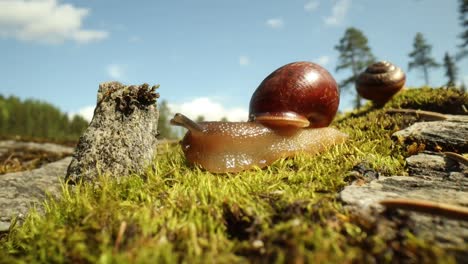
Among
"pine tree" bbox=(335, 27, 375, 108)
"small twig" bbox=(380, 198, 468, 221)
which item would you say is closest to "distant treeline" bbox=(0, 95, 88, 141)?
"pine tree" bbox=(335, 27, 375, 108)

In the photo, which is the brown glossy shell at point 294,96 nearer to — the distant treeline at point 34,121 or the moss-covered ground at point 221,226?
the moss-covered ground at point 221,226

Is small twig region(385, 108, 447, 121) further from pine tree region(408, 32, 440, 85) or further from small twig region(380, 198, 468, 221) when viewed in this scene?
pine tree region(408, 32, 440, 85)

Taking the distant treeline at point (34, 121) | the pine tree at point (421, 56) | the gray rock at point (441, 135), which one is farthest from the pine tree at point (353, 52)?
the distant treeline at point (34, 121)

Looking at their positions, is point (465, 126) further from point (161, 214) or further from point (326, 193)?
point (161, 214)

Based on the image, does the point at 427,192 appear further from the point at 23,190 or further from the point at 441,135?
the point at 23,190

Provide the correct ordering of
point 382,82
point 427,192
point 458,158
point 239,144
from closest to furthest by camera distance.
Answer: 1. point 427,192
2. point 458,158
3. point 239,144
4. point 382,82

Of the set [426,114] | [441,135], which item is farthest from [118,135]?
[426,114]
